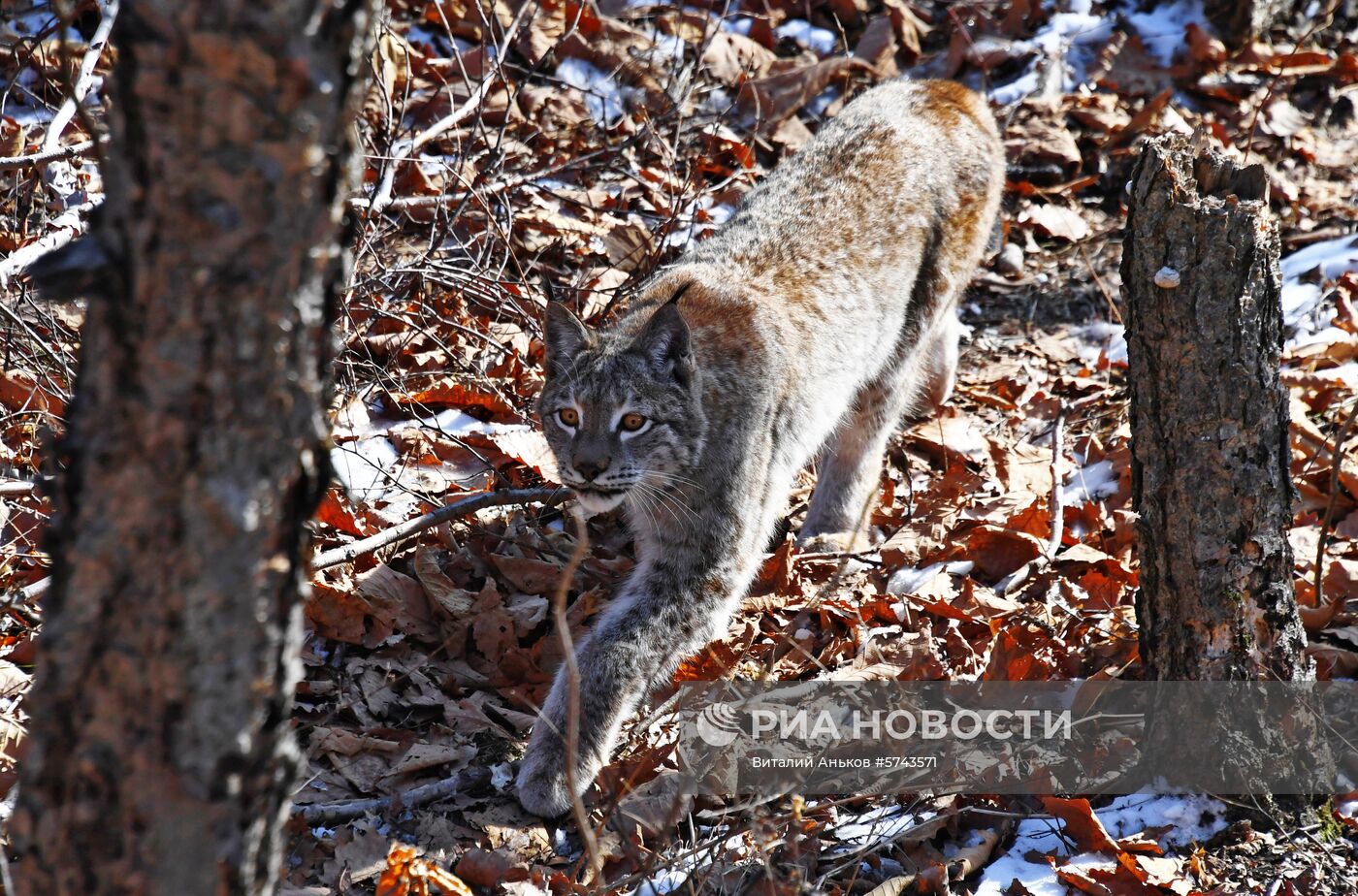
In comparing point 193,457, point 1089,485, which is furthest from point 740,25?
point 193,457

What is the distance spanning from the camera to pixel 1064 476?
5.39m

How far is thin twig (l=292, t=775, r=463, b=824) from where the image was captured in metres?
3.36

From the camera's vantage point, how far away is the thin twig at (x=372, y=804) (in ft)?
11.0

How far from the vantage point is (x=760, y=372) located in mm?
4418

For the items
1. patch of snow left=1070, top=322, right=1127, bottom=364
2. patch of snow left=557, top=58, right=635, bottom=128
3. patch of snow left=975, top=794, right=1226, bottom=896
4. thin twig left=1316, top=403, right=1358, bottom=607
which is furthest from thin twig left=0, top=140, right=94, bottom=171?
patch of snow left=1070, top=322, right=1127, bottom=364

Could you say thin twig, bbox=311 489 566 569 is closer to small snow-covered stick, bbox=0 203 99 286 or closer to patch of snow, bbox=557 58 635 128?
small snow-covered stick, bbox=0 203 99 286

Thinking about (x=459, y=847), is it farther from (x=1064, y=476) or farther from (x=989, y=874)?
(x=1064, y=476)

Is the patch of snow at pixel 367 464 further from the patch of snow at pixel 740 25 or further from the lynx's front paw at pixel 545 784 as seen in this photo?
the patch of snow at pixel 740 25

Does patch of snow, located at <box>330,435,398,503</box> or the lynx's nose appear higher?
patch of snow, located at <box>330,435,398,503</box>

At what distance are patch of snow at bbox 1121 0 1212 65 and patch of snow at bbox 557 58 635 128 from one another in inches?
153

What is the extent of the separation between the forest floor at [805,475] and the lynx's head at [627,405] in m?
0.67

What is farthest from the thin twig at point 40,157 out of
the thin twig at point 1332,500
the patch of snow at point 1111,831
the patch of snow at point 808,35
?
the patch of snow at point 808,35

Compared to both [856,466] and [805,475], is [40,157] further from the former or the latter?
[805,475]

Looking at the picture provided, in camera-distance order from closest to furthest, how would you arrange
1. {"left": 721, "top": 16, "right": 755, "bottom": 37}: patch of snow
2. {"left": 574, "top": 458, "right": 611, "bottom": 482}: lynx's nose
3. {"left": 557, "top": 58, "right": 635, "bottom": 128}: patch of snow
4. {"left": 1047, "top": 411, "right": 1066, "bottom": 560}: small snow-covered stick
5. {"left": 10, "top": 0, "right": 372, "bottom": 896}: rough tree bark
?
{"left": 10, "top": 0, "right": 372, "bottom": 896}: rough tree bark
{"left": 574, "top": 458, "right": 611, "bottom": 482}: lynx's nose
{"left": 1047, "top": 411, "right": 1066, "bottom": 560}: small snow-covered stick
{"left": 557, "top": 58, "right": 635, "bottom": 128}: patch of snow
{"left": 721, "top": 16, "right": 755, "bottom": 37}: patch of snow
